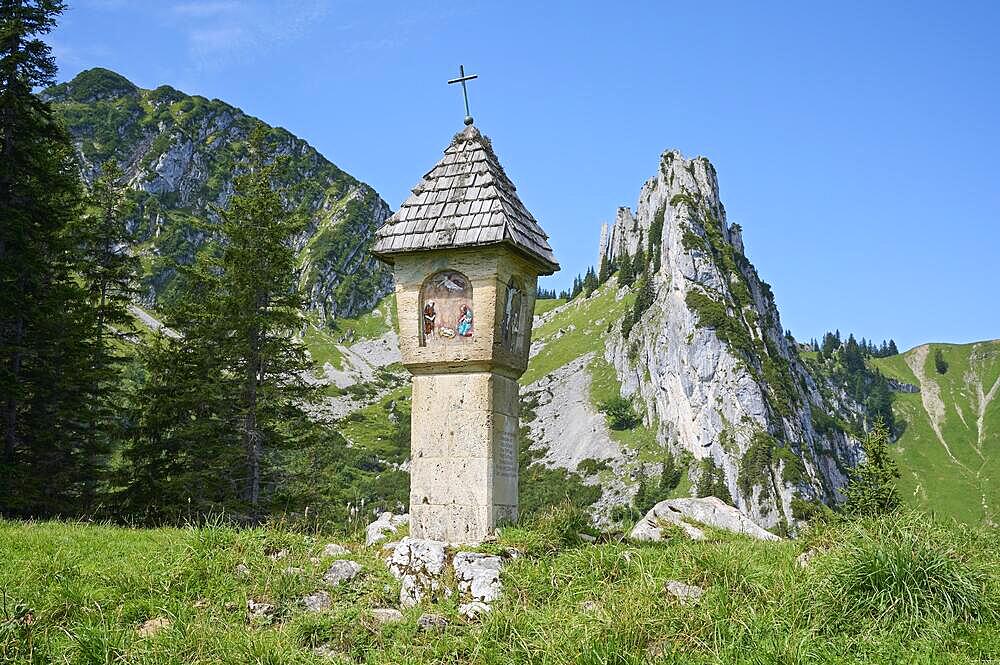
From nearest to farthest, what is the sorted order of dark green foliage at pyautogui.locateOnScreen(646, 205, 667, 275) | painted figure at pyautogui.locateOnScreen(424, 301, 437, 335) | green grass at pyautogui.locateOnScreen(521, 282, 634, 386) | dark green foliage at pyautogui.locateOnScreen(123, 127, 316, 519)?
1. painted figure at pyautogui.locateOnScreen(424, 301, 437, 335)
2. dark green foliage at pyautogui.locateOnScreen(123, 127, 316, 519)
3. dark green foliage at pyautogui.locateOnScreen(646, 205, 667, 275)
4. green grass at pyautogui.locateOnScreen(521, 282, 634, 386)

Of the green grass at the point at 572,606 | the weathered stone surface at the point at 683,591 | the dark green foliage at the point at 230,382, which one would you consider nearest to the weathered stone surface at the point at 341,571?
the green grass at the point at 572,606

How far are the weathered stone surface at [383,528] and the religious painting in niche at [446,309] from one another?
2.66 m

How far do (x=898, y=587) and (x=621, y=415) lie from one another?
113 meters

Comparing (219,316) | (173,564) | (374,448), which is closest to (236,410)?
(219,316)

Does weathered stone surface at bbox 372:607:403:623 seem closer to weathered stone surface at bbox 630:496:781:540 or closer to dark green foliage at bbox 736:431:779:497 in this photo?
weathered stone surface at bbox 630:496:781:540

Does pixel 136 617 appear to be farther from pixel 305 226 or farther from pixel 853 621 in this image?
pixel 305 226

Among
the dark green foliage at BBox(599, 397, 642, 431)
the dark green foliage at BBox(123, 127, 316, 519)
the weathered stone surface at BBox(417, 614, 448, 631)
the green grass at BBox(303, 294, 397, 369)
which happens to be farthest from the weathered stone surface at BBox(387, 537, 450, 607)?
the green grass at BBox(303, 294, 397, 369)

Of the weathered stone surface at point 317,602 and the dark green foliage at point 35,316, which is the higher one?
the dark green foliage at point 35,316

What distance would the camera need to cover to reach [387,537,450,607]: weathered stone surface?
26.9ft

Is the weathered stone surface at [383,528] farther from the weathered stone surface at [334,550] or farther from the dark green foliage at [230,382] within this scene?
the dark green foliage at [230,382]

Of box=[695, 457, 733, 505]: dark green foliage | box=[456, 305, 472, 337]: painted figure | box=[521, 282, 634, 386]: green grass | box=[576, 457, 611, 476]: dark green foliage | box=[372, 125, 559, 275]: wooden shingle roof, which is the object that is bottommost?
box=[695, 457, 733, 505]: dark green foliage

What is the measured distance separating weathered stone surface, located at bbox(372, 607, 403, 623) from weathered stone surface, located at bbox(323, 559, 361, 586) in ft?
2.63

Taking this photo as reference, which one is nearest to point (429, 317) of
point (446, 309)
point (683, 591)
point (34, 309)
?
point (446, 309)

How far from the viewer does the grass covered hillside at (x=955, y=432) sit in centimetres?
12888
